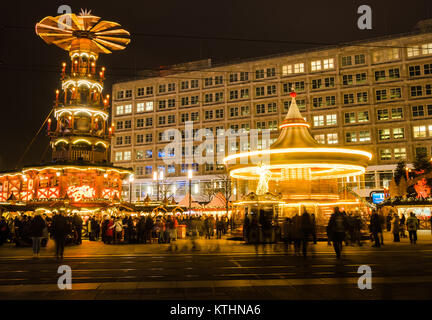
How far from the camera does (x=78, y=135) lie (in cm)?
3681

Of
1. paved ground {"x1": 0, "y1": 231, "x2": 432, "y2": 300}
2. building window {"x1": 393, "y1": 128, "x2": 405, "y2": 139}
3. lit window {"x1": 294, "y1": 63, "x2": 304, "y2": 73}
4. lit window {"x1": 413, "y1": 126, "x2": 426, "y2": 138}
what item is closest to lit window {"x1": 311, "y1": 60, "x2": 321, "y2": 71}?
lit window {"x1": 294, "y1": 63, "x2": 304, "y2": 73}

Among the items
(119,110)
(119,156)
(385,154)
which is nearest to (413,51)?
(385,154)

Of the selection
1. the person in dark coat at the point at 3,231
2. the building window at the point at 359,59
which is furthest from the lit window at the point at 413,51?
the person in dark coat at the point at 3,231

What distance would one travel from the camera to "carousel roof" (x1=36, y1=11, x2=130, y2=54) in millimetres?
38281

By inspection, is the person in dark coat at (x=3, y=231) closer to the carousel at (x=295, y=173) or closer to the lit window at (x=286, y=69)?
the carousel at (x=295, y=173)

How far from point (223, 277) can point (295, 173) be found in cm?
1691

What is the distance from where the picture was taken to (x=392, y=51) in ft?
183

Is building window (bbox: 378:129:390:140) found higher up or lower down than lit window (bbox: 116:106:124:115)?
lower down

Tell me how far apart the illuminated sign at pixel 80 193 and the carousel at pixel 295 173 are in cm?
1419

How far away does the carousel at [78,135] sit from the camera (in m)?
34.3

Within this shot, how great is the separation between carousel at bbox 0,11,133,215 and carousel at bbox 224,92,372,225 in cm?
1424

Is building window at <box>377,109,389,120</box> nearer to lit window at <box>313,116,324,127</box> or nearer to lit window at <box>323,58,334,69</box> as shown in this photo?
lit window at <box>313,116,324,127</box>

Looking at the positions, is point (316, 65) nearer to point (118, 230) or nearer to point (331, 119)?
point (331, 119)
